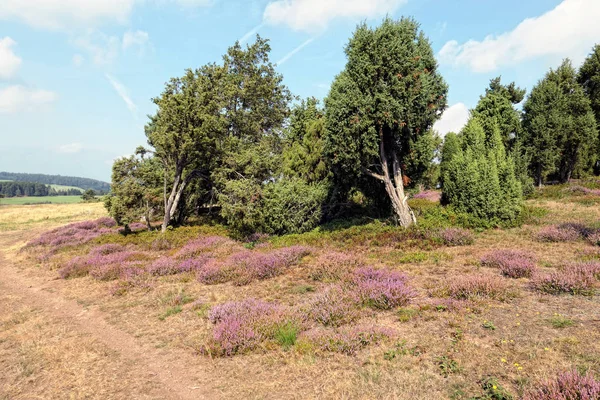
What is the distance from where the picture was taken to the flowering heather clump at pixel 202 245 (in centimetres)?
1731

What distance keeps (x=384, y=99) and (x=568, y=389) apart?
627 inches

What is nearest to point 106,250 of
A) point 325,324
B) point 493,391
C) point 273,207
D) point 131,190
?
point 131,190

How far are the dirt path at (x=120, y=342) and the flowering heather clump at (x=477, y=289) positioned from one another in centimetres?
693

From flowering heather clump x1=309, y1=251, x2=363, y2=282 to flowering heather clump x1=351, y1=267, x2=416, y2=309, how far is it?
1.44m

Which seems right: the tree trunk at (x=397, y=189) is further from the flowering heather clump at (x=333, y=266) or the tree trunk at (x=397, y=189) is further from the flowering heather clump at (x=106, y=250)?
the flowering heather clump at (x=106, y=250)

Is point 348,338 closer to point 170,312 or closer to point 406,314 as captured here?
point 406,314

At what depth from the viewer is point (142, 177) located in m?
24.5

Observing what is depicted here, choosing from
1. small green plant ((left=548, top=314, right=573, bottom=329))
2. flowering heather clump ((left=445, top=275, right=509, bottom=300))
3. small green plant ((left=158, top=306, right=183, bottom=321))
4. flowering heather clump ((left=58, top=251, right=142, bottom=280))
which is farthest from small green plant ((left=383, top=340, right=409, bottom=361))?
flowering heather clump ((left=58, top=251, right=142, bottom=280))

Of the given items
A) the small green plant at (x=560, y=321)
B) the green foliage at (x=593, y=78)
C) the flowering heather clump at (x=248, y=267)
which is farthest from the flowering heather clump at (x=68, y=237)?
the green foliage at (x=593, y=78)

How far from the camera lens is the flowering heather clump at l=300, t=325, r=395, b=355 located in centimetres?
667

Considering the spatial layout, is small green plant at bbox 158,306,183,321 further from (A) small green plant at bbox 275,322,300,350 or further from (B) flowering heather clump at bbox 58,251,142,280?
(B) flowering heather clump at bbox 58,251,142,280

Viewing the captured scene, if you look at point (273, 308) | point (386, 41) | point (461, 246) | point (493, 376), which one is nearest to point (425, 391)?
point (493, 376)

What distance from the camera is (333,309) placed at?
825 cm

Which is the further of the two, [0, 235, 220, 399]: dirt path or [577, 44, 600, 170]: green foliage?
[577, 44, 600, 170]: green foliage
